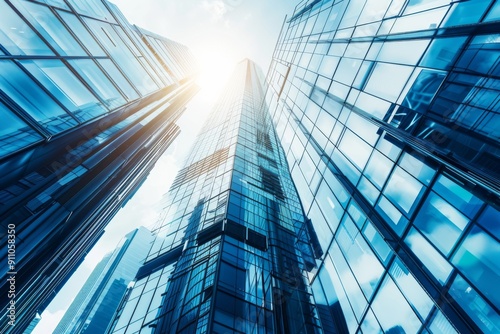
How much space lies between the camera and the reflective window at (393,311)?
896 cm

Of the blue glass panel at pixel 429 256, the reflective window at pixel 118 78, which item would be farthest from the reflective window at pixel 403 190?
the reflective window at pixel 118 78

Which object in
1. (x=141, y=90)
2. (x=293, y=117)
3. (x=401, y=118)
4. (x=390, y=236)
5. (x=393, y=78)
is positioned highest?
(x=293, y=117)

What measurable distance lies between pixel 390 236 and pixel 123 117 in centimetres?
1620

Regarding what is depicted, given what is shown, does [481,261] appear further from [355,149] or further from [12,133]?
[12,133]

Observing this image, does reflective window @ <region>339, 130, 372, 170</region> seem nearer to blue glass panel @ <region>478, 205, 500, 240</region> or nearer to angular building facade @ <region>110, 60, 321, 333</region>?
blue glass panel @ <region>478, 205, 500, 240</region>

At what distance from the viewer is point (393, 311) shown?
9742 millimetres

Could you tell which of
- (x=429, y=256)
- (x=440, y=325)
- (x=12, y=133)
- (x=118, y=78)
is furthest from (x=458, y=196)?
(x=118, y=78)

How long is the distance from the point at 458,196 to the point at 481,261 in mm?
1869

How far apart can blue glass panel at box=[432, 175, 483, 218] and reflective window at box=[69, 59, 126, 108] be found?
14216 millimetres

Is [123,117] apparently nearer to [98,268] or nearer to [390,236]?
[390,236]

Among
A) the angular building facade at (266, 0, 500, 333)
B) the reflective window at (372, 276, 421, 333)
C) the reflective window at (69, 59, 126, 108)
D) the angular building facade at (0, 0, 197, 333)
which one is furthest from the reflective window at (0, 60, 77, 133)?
the reflective window at (372, 276, 421, 333)

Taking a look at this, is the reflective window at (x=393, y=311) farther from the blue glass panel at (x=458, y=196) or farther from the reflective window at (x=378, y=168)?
the reflective window at (x=378, y=168)

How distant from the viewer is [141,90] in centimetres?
1961

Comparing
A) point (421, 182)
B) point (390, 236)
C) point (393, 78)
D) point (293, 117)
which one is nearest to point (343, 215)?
point (390, 236)
